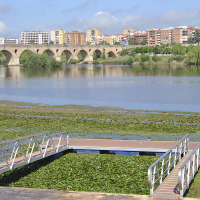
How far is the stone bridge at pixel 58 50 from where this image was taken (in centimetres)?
12154

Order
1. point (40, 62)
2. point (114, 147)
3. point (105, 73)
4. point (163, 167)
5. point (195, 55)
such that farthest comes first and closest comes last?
point (40, 62) < point (195, 55) < point (105, 73) < point (114, 147) < point (163, 167)

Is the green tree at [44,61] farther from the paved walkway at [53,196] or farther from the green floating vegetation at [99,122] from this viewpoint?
the paved walkway at [53,196]

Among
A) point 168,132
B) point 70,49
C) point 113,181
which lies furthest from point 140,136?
point 70,49

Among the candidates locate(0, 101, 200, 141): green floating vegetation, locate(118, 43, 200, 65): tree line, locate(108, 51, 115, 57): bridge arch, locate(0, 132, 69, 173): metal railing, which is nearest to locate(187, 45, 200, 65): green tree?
locate(118, 43, 200, 65): tree line

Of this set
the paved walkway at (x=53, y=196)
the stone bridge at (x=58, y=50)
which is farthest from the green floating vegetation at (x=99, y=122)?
the stone bridge at (x=58, y=50)

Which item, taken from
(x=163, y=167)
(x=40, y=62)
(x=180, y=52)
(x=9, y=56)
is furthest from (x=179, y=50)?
(x=163, y=167)

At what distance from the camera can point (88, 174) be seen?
13594mm

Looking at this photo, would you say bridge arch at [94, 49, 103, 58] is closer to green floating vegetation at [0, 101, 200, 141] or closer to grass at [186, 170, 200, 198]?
green floating vegetation at [0, 101, 200, 141]

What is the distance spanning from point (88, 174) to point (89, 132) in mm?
7185

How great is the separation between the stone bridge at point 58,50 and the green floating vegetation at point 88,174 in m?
109

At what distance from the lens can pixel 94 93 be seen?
4262 centimetres

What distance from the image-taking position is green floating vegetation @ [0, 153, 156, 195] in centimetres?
1227

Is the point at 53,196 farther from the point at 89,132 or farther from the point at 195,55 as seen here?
the point at 195,55

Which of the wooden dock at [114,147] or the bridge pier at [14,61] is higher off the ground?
the bridge pier at [14,61]
